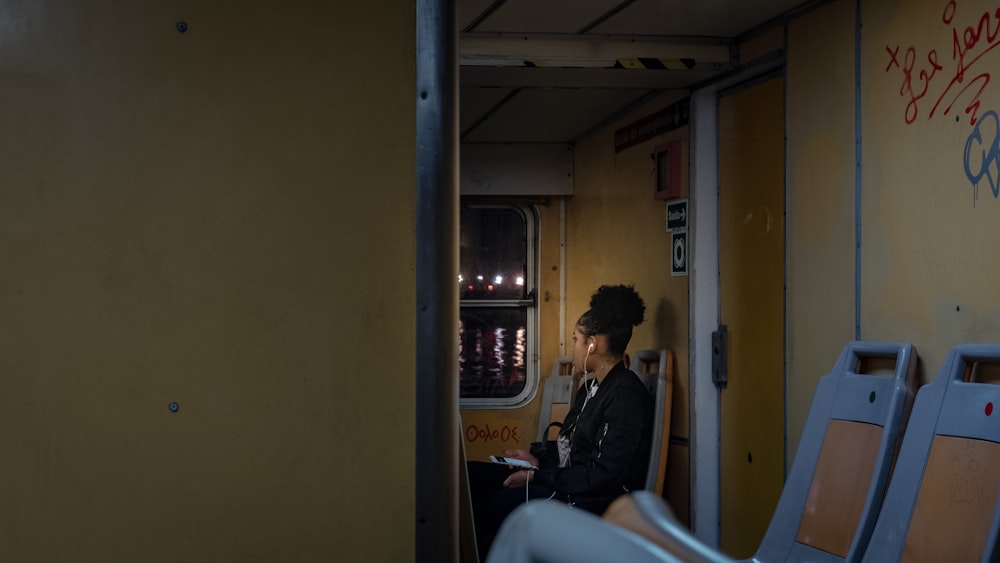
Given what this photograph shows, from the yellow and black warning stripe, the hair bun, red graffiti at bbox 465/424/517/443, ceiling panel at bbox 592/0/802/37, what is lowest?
red graffiti at bbox 465/424/517/443

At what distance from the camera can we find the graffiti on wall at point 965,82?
3375 mm

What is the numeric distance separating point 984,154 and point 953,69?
34cm

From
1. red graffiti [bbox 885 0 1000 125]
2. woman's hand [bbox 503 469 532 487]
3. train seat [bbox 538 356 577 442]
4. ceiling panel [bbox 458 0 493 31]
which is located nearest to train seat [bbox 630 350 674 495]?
woman's hand [bbox 503 469 532 487]

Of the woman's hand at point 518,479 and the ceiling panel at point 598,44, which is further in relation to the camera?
the woman's hand at point 518,479

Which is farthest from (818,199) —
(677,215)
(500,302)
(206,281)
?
(500,302)

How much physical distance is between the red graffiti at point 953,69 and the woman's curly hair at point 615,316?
2665mm

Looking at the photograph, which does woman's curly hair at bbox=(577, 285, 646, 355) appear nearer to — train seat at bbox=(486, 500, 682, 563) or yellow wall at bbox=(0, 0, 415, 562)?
yellow wall at bbox=(0, 0, 415, 562)

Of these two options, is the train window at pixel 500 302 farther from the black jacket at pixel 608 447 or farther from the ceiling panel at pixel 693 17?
the ceiling panel at pixel 693 17

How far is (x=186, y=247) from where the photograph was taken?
303 centimetres

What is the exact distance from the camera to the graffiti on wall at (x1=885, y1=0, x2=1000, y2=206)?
3375 millimetres

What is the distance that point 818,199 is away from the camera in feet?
14.7

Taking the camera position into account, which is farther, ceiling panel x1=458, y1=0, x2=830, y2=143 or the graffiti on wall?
ceiling panel x1=458, y1=0, x2=830, y2=143

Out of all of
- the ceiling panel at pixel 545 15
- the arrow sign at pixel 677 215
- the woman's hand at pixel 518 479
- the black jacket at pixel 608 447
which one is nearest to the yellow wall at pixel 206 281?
the ceiling panel at pixel 545 15

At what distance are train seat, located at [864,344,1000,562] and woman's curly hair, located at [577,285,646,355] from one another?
8.80 ft
